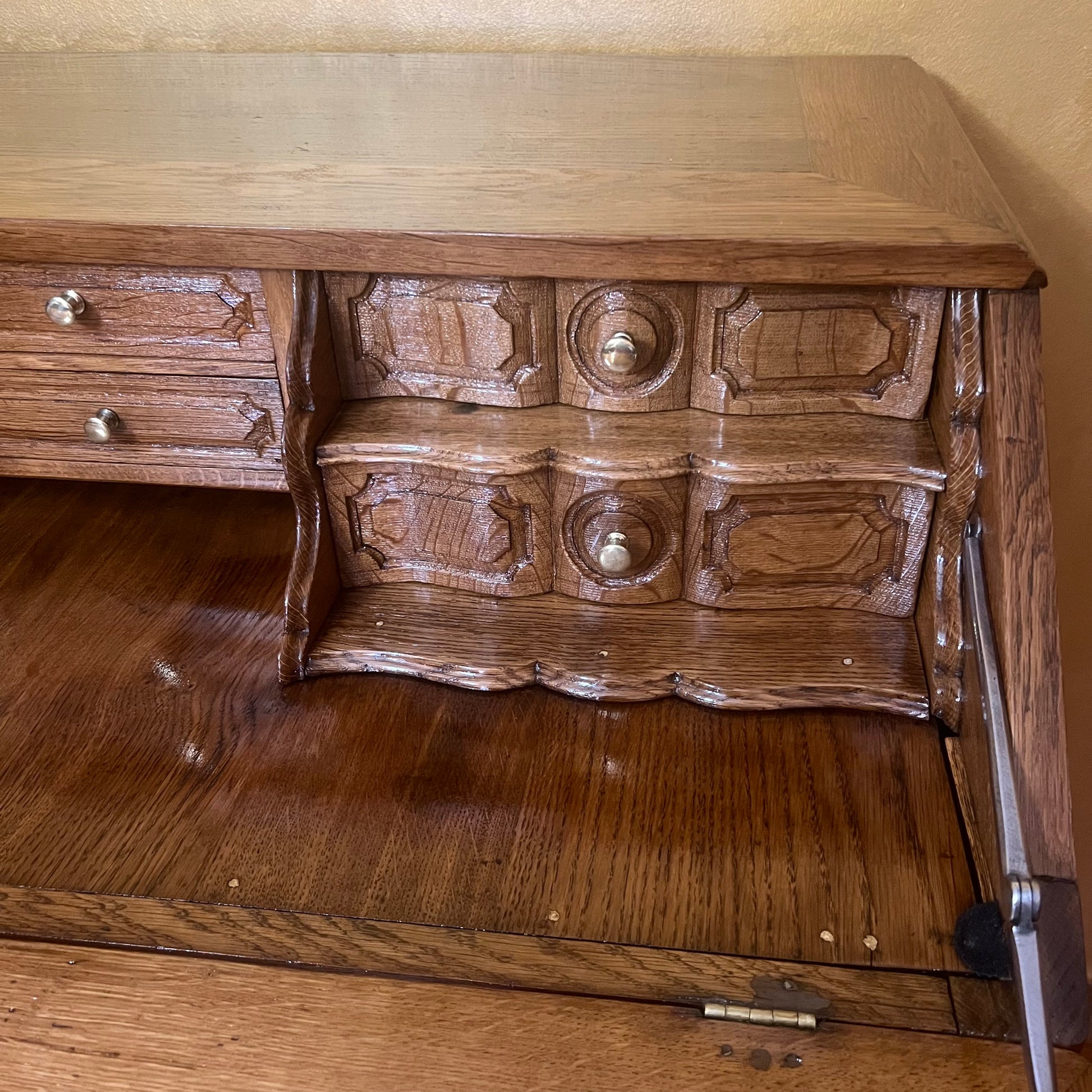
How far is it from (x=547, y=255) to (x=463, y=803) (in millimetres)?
403

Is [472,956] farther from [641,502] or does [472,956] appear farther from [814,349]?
[814,349]

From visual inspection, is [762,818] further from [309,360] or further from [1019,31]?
[1019,31]

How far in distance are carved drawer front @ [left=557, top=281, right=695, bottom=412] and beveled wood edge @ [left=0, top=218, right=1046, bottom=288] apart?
0.15ft

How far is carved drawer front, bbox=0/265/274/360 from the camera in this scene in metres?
0.80

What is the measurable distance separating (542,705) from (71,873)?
370 mm

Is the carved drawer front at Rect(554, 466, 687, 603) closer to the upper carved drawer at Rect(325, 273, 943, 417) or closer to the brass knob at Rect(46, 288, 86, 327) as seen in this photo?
the upper carved drawer at Rect(325, 273, 943, 417)

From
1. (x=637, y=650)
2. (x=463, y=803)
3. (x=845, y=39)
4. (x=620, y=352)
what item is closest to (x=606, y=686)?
(x=637, y=650)

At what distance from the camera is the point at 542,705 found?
0.84 meters

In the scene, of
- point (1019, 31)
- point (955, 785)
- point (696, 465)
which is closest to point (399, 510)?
point (696, 465)

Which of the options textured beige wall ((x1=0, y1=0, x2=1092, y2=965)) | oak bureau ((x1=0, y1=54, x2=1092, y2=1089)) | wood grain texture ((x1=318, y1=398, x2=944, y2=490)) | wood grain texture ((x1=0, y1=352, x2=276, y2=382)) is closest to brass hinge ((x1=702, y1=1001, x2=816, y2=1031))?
oak bureau ((x1=0, y1=54, x2=1092, y2=1089))

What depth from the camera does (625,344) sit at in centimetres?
75

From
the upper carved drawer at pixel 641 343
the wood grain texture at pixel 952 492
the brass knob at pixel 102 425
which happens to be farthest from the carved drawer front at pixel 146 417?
the wood grain texture at pixel 952 492

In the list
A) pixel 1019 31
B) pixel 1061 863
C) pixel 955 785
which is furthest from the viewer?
pixel 1019 31

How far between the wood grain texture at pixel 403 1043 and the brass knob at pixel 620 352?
44cm
